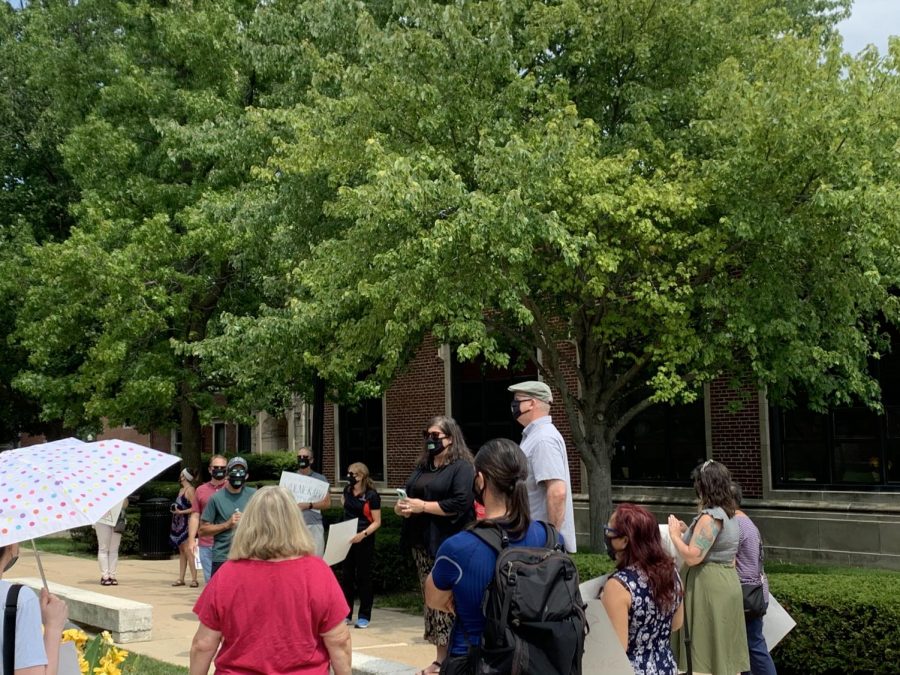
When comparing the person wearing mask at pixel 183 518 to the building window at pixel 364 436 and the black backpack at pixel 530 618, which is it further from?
the black backpack at pixel 530 618

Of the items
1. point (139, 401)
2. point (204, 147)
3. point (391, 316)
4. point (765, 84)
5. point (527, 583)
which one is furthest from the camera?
point (139, 401)

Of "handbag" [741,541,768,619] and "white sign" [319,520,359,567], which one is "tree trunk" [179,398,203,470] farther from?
"handbag" [741,541,768,619]

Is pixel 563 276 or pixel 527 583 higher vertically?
pixel 563 276

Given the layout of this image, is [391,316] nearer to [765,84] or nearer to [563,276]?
[563,276]

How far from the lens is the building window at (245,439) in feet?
117

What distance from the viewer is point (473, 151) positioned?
40.3ft

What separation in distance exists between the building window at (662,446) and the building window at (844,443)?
1.61 meters

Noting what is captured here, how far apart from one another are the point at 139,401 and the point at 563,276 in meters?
10.2

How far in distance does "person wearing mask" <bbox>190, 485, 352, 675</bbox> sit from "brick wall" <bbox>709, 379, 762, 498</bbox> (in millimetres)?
14326

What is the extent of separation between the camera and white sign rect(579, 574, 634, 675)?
468 cm

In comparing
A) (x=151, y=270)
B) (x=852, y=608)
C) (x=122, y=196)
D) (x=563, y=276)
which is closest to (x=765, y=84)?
(x=563, y=276)

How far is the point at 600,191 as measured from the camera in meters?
11.6

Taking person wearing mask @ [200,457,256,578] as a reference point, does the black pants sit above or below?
below

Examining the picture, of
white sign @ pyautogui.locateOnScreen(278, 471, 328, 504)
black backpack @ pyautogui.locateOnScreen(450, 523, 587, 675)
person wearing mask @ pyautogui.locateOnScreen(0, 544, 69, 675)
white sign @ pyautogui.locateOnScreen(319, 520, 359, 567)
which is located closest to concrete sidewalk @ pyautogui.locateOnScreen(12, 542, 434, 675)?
white sign @ pyautogui.locateOnScreen(319, 520, 359, 567)
